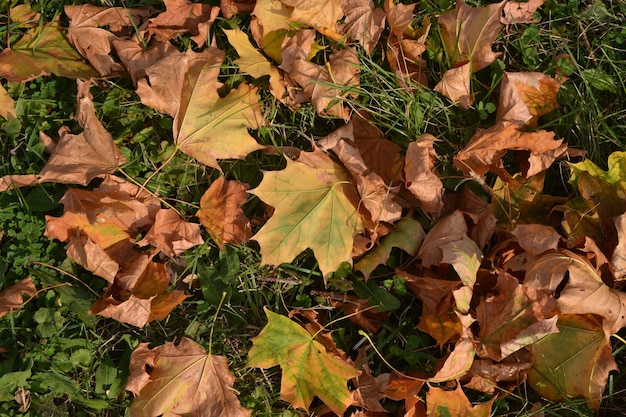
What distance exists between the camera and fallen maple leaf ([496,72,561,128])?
234 centimetres

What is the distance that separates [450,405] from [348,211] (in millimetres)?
680

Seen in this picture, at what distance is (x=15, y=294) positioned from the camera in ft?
7.53

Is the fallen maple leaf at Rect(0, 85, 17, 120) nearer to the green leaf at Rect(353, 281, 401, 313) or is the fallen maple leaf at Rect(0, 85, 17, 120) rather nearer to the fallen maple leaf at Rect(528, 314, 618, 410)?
the green leaf at Rect(353, 281, 401, 313)

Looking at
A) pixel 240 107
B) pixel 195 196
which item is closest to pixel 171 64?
pixel 240 107

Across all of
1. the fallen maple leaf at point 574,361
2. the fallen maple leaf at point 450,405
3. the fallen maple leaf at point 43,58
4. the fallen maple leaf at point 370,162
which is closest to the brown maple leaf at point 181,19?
the fallen maple leaf at point 43,58

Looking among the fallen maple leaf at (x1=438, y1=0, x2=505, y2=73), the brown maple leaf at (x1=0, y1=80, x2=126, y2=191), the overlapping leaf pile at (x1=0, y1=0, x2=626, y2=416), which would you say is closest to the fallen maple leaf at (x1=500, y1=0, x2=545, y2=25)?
the overlapping leaf pile at (x1=0, y1=0, x2=626, y2=416)

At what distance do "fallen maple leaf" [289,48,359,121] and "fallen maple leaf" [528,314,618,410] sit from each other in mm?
1003

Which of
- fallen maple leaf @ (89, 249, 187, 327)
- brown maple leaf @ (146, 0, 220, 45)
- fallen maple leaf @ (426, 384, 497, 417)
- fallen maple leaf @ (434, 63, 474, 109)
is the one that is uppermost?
brown maple leaf @ (146, 0, 220, 45)

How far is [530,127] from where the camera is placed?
7.87 ft

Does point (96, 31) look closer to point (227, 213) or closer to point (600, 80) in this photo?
point (227, 213)

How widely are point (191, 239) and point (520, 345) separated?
1.12 meters

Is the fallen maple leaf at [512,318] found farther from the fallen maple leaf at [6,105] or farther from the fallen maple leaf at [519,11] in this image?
the fallen maple leaf at [6,105]

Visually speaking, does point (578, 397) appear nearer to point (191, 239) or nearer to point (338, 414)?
point (338, 414)

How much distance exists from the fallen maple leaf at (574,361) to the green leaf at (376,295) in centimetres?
46
